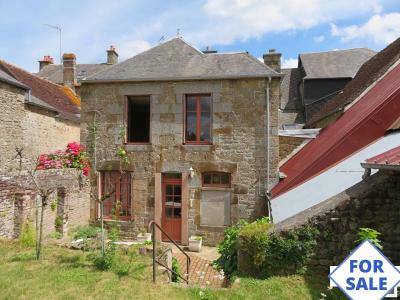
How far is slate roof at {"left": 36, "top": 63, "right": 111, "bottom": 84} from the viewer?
2420 centimetres

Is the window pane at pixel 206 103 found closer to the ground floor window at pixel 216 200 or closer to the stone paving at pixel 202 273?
the ground floor window at pixel 216 200

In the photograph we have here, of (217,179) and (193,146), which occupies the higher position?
(193,146)

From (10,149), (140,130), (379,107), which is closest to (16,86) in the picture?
(10,149)

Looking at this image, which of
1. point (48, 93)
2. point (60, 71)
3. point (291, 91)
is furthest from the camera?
point (60, 71)

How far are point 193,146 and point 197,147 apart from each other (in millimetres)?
133

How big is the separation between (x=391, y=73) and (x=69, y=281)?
974 centimetres

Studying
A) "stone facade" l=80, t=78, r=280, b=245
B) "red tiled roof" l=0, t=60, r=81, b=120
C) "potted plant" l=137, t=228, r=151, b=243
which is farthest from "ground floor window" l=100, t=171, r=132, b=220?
"red tiled roof" l=0, t=60, r=81, b=120

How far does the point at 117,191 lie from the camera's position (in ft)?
35.3

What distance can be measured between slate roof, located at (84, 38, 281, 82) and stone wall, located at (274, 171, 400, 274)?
17.3 ft

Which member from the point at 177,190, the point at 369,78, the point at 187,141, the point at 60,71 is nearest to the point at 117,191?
the point at 177,190

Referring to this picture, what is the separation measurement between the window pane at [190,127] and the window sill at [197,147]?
30cm

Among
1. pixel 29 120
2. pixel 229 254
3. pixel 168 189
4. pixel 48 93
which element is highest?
pixel 48 93

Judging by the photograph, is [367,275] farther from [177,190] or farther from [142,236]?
[142,236]

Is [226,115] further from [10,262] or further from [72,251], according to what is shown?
[10,262]
